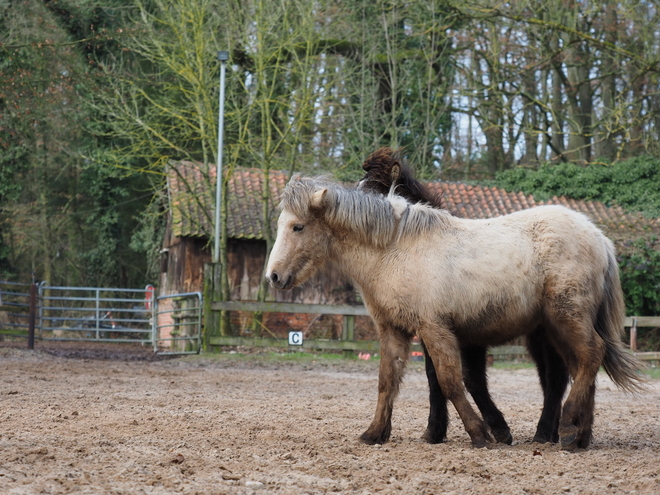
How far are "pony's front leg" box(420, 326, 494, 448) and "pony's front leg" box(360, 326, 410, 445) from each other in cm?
31

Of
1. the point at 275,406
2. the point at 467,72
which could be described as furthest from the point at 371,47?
the point at 275,406

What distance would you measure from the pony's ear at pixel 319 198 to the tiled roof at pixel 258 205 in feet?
47.7

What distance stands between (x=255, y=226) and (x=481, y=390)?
17.1m

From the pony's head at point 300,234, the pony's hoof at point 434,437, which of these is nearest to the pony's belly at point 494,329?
the pony's hoof at point 434,437

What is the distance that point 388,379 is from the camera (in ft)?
19.0

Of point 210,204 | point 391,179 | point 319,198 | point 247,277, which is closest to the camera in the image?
point 319,198

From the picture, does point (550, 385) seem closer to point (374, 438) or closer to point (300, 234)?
point (374, 438)

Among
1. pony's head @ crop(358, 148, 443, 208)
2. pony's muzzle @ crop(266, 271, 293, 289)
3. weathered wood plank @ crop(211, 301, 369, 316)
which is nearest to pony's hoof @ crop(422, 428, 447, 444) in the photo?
pony's muzzle @ crop(266, 271, 293, 289)

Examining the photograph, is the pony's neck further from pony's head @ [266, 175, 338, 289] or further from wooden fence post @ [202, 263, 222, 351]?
wooden fence post @ [202, 263, 222, 351]

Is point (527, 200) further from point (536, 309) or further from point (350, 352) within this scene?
point (536, 309)

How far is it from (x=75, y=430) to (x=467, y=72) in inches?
844

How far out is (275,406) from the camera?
815cm

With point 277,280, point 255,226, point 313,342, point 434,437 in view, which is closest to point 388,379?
point 434,437

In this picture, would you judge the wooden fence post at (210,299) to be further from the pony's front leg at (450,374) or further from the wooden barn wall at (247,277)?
the pony's front leg at (450,374)
